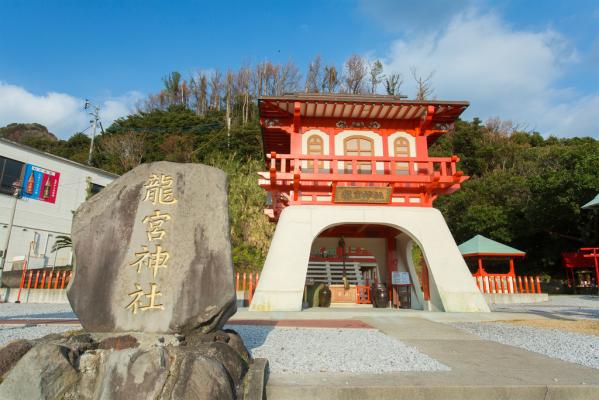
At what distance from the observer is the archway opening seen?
13633mm

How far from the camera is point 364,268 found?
50.0ft

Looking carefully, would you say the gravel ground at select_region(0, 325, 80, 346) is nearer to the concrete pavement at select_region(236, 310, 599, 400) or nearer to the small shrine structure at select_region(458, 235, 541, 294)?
the concrete pavement at select_region(236, 310, 599, 400)

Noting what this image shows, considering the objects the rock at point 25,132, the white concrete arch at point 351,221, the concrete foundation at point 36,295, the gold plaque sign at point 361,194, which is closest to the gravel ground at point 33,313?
the concrete foundation at point 36,295

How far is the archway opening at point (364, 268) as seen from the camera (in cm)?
1363

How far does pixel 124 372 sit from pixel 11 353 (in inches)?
42.8

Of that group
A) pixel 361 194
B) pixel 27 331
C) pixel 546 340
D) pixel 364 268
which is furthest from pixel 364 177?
pixel 27 331

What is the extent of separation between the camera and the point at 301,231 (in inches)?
419

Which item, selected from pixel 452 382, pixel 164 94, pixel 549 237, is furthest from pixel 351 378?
pixel 164 94

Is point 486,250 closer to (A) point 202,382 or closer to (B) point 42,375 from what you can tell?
(A) point 202,382

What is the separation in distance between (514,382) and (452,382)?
23.6 inches

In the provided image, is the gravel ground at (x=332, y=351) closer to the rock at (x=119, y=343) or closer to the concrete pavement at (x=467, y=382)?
the concrete pavement at (x=467, y=382)

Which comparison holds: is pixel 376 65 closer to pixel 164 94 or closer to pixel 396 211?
pixel 164 94

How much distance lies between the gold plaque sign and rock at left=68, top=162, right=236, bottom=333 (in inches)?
278

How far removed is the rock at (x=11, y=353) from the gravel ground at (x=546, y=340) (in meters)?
5.93
